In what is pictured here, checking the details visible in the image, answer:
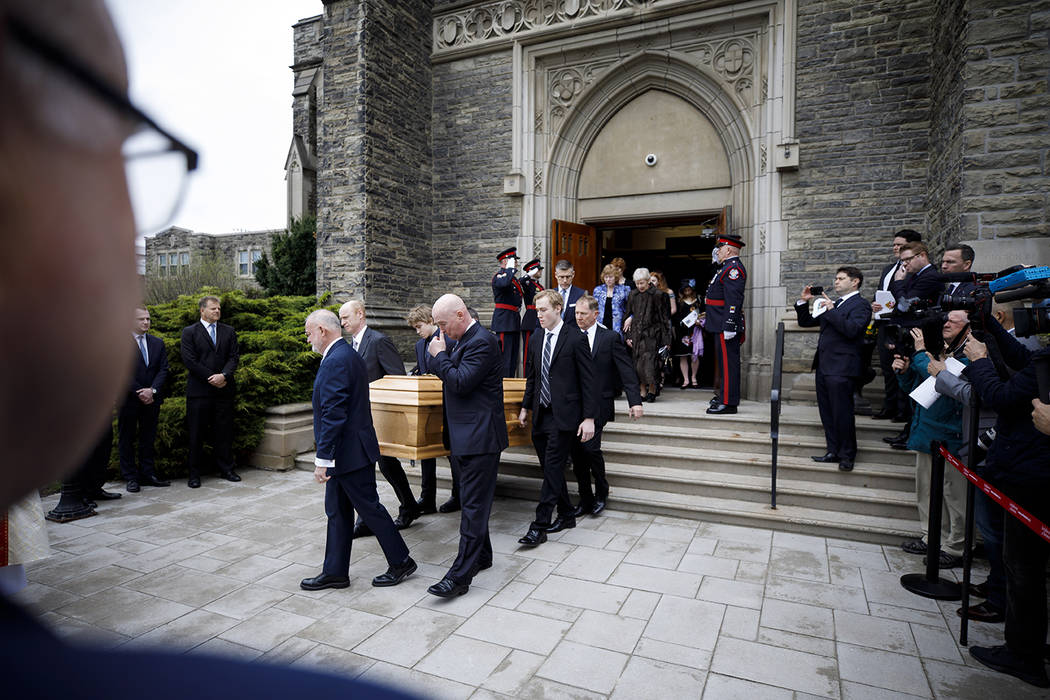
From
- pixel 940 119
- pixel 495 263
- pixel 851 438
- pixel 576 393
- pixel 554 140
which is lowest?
pixel 851 438

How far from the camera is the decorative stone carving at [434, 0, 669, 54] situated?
33.4 feet

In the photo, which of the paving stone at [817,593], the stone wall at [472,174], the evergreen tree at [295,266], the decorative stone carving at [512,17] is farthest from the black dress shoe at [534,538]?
the evergreen tree at [295,266]

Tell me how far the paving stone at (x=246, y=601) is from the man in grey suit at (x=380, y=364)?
1244mm

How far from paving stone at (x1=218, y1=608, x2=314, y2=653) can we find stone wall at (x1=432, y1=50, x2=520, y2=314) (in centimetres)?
795

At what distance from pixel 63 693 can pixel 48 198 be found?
33 cm

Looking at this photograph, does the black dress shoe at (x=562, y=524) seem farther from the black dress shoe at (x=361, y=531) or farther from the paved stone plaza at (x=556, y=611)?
the black dress shoe at (x=361, y=531)

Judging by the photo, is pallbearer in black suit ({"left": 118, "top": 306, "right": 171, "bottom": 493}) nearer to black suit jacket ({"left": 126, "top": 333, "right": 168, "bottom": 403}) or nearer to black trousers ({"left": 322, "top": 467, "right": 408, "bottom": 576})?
black suit jacket ({"left": 126, "top": 333, "right": 168, "bottom": 403})

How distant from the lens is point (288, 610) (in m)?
3.77

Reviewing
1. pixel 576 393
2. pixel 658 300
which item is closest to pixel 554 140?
pixel 658 300

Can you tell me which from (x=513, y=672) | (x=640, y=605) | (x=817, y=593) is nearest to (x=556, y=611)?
(x=640, y=605)

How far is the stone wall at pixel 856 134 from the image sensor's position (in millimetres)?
8414

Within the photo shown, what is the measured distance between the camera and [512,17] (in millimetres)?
11008

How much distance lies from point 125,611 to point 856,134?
10152 millimetres

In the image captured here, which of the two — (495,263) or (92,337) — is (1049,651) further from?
(495,263)
